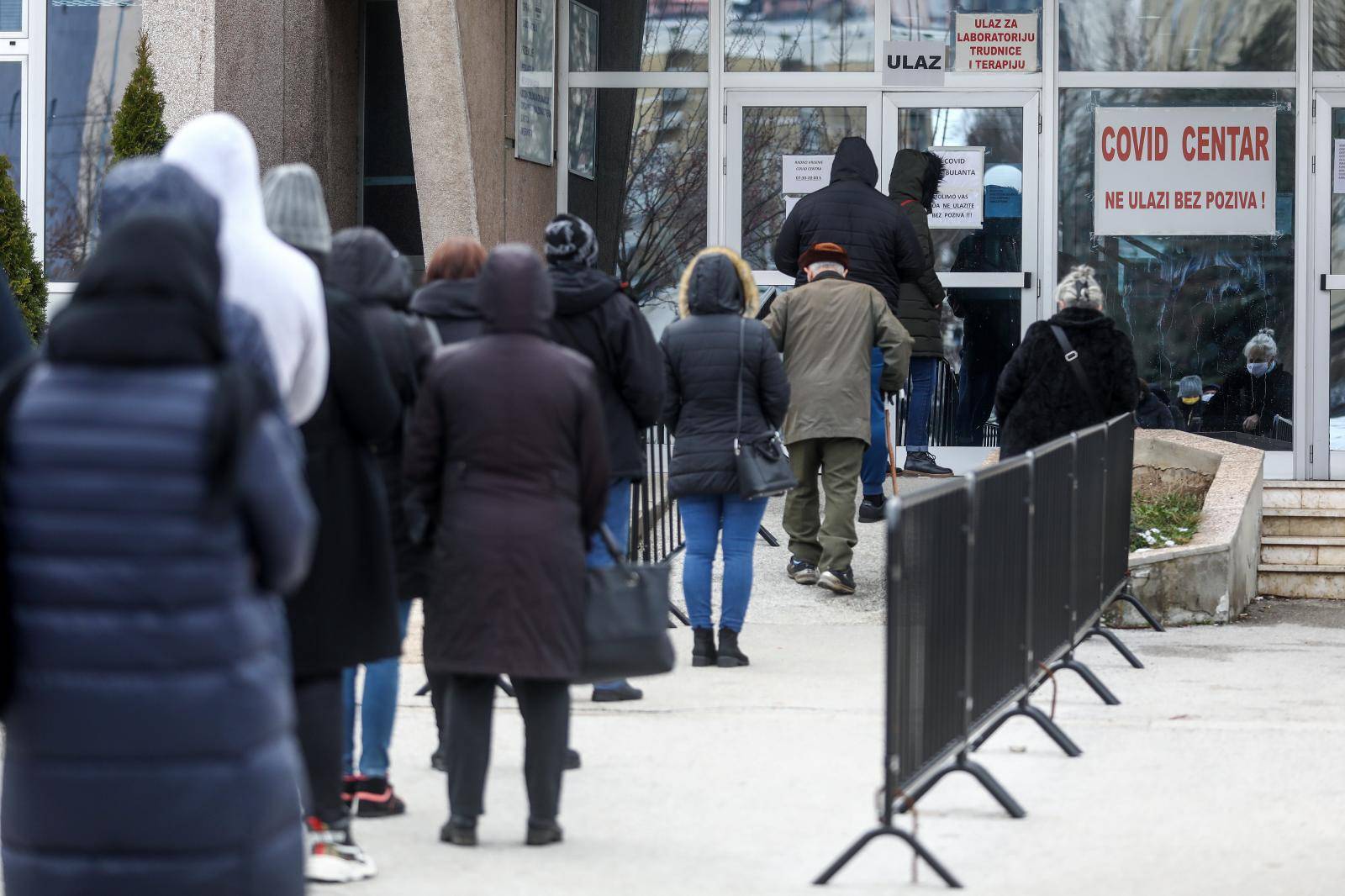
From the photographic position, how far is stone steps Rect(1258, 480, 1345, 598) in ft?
39.7

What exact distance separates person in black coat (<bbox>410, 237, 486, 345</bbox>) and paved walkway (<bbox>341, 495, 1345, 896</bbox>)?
4.95 ft

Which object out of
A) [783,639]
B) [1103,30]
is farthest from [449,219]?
[1103,30]

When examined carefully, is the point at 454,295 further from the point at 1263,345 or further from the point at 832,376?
the point at 1263,345

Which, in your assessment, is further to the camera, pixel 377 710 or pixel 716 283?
pixel 716 283

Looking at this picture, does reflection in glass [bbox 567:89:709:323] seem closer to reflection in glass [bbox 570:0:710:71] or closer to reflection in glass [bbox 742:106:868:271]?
reflection in glass [bbox 570:0:710:71]

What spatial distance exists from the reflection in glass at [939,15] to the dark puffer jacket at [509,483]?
9.29 metres

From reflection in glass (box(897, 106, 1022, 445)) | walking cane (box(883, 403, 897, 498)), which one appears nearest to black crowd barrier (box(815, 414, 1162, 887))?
walking cane (box(883, 403, 897, 498))

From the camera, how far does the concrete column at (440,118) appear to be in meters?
12.0

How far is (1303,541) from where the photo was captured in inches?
485

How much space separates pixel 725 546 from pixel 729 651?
49 centimetres

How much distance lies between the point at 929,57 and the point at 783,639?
6.17 meters

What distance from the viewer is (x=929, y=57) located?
14102mm

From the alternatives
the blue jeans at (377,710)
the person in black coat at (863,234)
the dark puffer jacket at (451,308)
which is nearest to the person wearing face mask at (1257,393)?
the person in black coat at (863,234)

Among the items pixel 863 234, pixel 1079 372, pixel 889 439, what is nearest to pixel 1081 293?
pixel 1079 372
